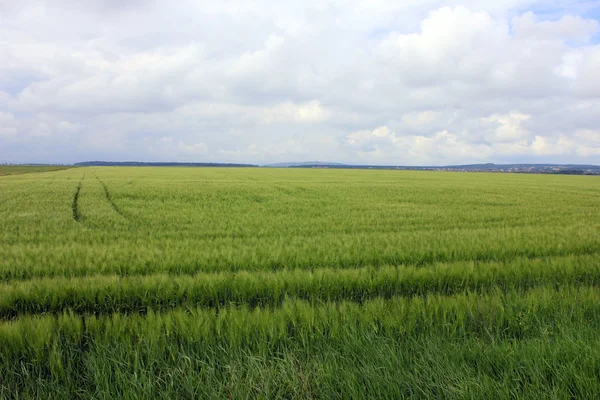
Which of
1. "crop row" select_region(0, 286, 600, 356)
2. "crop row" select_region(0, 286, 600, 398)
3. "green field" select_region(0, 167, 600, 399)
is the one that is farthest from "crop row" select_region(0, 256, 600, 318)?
"crop row" select_region(0, 286, 600, 398)

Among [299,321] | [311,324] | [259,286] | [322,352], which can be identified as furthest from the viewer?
[259,286]

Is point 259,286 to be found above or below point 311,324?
below

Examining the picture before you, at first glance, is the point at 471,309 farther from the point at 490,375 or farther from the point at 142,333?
the point at 142,333

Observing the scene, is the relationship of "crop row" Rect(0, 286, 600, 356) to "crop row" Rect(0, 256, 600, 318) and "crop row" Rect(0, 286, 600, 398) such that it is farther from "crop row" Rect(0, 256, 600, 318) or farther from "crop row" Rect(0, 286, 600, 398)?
"crop row" Rect(0, 256, 600, 318)

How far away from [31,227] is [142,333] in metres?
8.96

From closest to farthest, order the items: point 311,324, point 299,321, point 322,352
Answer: point 322,352 → point 311,324 → point 299,321

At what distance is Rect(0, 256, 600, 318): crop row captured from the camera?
4.49 metres

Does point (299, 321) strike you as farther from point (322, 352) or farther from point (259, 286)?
point (259, 286)

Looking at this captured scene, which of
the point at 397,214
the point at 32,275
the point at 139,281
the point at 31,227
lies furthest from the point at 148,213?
the point at 397,214

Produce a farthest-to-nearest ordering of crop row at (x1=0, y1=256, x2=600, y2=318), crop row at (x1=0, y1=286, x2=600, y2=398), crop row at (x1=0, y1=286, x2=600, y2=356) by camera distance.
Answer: crop row at (x1=0, y1=256, x2=600, y2=318)
crop row at (x1=0, y1=286, x2=600, y2=356)
crop row at (x1=0, y1=286, x2=600, y2=398)

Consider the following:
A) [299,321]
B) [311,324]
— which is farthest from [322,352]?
[299,321]

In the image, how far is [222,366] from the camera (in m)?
2.64

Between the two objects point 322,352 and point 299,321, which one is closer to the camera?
point 322,352

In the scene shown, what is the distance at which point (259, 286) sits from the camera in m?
4.81
